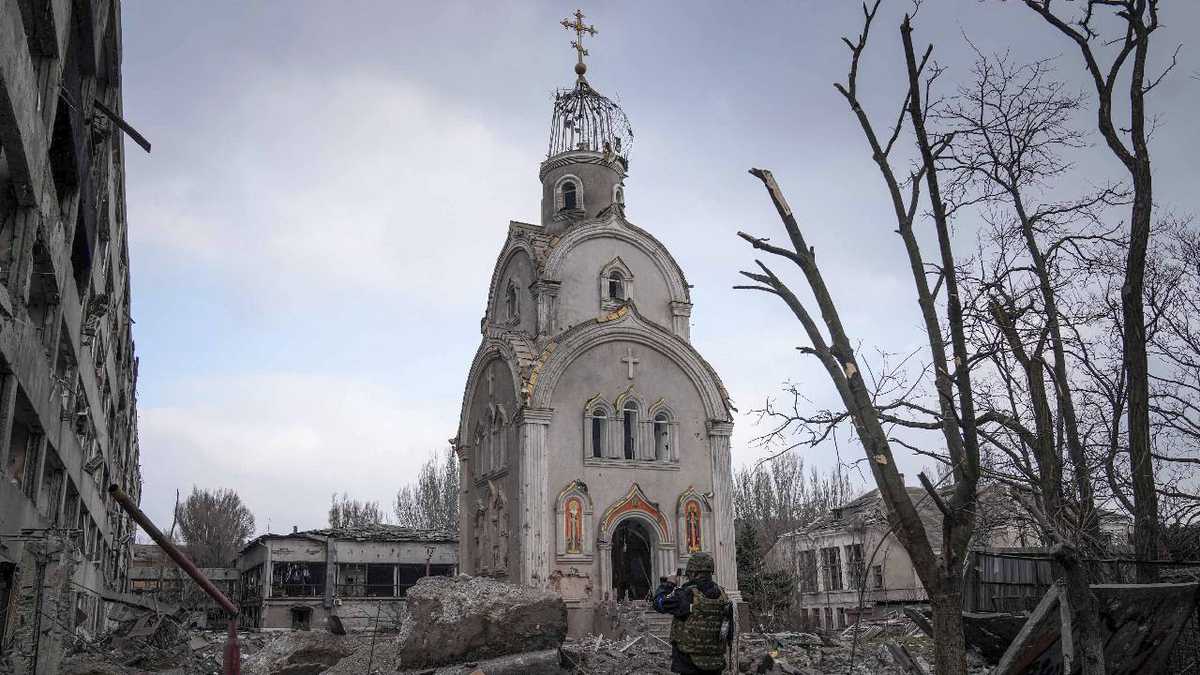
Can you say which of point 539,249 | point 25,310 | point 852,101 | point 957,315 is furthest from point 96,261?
point 957,315

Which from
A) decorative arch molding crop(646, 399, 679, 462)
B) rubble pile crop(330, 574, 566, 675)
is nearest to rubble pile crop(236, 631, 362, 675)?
rubble pile crop(330, 574, 566, 675)

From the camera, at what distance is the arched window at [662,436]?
2475 cm

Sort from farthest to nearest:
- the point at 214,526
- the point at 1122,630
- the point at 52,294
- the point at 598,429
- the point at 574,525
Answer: the point at 214,526
the point at 598,429
the point at 574,525
the point at 52,294
the point at 1122,630

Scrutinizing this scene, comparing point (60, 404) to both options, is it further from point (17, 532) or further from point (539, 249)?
point (539, 249)

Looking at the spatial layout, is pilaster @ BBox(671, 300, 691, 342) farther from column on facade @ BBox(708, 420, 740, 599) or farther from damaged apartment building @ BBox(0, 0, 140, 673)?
damaged apartment building @ BBox(0, 0, 140, 673)

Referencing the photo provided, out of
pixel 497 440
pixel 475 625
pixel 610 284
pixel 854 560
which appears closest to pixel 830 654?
pixel 475 625

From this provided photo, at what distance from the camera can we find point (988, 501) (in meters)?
11.7

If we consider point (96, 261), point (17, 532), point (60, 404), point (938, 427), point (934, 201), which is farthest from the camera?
→ point (96, 261)

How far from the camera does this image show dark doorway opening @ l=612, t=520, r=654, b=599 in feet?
80.1

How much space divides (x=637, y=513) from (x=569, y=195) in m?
9.62

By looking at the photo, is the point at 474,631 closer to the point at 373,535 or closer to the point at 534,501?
the point at 534,501

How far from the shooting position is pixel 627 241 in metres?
26.6

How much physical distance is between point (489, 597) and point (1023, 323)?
8.68 metres

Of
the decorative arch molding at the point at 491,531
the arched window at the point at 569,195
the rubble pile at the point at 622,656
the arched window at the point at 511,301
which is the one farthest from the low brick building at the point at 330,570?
the rubble pile at the point at 622,656
